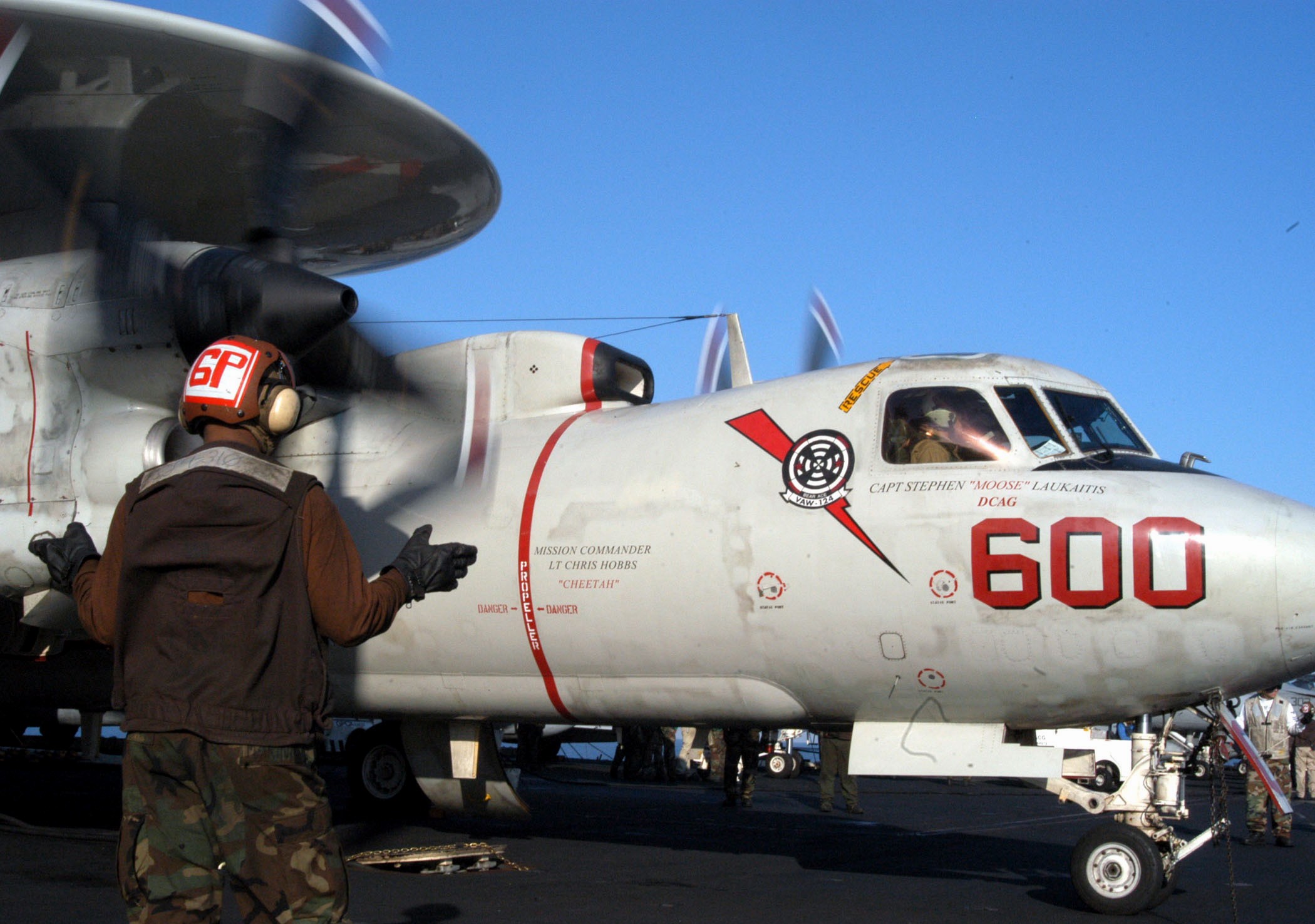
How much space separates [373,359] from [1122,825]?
5963mm

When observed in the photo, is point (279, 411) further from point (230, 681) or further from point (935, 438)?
point (935, 438)

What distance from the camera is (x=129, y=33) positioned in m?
9.18

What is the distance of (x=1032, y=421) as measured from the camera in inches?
325

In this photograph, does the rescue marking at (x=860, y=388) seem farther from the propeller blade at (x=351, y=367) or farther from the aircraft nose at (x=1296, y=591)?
the propeller blade at (x=351, y=367)

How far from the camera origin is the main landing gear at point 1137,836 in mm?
7812

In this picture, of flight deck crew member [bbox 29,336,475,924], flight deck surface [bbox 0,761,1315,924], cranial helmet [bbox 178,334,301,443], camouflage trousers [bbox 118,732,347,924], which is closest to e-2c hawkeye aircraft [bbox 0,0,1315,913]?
flight deck surface [bbox 0,761,1315,924]

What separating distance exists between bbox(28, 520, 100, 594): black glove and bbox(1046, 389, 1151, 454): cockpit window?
20.3 ft

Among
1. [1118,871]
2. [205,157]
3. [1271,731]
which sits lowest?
[1271,731]

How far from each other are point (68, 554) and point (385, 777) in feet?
28.5

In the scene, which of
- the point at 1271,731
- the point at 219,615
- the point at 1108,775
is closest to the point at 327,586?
the point at 219,615

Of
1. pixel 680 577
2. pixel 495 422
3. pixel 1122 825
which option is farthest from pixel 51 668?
pixel 1122 825

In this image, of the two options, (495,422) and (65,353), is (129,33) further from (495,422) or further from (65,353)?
(495,422)

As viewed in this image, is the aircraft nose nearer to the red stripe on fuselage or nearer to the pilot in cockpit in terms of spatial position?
the pilot in cockpit

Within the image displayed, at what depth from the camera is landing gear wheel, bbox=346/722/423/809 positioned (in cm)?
1224
